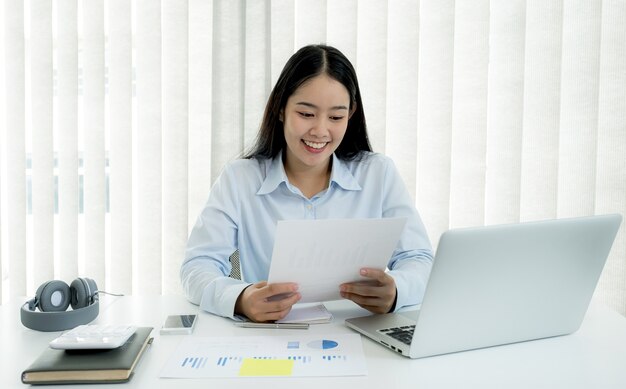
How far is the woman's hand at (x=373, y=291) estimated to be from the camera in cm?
119

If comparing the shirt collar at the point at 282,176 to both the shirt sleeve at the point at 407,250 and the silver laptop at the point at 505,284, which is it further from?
the silver laptop at the point at 505,284

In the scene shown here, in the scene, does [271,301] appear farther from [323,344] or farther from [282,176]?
[282,176]

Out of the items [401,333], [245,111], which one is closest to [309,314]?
[401,333]

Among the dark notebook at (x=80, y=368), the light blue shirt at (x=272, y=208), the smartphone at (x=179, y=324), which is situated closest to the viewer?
the dark notebook at (x=80, y=368)

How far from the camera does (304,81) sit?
157 centimetres

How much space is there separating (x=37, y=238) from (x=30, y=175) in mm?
259

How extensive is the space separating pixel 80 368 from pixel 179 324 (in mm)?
291

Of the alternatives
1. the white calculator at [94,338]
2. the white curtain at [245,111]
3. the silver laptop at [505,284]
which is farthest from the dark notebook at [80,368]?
the white curtain at [245,111]

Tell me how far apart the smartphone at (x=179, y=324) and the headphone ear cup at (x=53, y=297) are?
0.22 metres

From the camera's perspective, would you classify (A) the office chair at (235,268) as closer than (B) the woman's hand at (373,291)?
No

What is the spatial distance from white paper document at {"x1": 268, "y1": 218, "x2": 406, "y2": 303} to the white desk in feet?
0.30

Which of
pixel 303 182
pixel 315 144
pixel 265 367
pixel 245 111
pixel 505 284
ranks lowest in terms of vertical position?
pixel 265 367

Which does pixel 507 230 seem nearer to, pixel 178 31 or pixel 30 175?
pixel 178 31

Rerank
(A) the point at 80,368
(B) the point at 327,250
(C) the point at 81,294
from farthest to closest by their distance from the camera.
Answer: (C) the point at 81,294
(B) the point at 327,250
(A) the point at 80,368
